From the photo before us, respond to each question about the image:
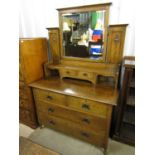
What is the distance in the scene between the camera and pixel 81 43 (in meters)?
1.76

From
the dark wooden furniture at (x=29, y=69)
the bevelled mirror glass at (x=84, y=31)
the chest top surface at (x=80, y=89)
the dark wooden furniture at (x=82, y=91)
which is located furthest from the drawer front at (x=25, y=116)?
the bevelled mirror glass at (x=84, y=31)

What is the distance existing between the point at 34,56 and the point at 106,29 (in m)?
1.08

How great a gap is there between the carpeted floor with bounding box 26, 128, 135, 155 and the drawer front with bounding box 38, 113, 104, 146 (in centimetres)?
12

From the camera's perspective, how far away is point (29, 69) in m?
1.79

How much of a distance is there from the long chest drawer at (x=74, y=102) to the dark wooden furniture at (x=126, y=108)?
1.10 ft

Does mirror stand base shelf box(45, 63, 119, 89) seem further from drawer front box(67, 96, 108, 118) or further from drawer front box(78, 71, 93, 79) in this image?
drawer front box(67, 96, 108, 118)

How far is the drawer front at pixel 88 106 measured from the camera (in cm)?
141

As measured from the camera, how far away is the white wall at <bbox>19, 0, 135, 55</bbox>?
4.91 ft

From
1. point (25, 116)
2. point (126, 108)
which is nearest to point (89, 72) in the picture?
point (126, 108)

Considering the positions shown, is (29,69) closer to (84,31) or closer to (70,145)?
(84,31)

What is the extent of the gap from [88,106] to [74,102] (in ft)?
0.61

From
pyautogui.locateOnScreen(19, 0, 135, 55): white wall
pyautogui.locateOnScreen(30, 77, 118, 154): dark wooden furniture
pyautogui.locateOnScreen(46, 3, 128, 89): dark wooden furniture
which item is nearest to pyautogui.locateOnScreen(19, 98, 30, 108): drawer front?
pyautogui.locateOnScreen(30, 77, 118, 154): dark wooden furniture
